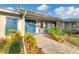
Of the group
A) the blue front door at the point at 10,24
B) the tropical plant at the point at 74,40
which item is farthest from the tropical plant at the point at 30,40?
the tropical plant at the point at 74,40

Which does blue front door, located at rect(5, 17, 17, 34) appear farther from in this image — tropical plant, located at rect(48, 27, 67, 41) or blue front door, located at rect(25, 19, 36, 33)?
tropical plant, located at rect(48, 27, 67, 41)

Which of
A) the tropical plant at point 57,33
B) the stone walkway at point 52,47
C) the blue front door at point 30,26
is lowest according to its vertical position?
the stone walkway at point 52,47

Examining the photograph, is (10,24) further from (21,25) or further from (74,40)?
(74,40)

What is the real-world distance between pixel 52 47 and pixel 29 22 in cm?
37

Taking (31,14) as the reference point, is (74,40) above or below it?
below

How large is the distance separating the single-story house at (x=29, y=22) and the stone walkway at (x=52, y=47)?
9 cm

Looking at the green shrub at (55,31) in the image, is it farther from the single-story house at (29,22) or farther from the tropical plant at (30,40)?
the tropical plant at (30,40)

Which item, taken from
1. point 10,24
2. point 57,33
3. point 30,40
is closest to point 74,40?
point 57,33

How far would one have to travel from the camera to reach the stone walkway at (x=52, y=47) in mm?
1794

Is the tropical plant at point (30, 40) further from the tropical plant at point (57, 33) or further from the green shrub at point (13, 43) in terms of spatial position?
the tropical plant at point (57, 33)

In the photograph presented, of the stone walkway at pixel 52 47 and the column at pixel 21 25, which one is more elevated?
the column at pixel 21 25

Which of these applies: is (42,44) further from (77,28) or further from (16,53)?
(77,28)

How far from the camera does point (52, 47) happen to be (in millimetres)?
1817

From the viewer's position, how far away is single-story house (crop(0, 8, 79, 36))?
179 cm
